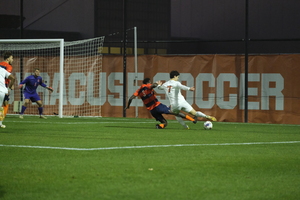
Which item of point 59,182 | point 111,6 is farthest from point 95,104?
point 59,182

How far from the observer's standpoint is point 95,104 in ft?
78.8


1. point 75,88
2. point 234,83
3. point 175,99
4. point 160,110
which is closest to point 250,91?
point 234,83

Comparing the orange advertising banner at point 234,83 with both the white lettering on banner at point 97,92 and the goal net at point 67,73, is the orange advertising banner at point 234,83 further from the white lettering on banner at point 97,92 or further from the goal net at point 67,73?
the goal net at point 67,73

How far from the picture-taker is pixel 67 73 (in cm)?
2473

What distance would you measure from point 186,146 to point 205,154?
1.35 m

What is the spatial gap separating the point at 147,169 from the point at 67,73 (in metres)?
18.0

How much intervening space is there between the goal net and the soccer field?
12.6 m

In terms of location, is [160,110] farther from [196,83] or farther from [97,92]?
[97,92]

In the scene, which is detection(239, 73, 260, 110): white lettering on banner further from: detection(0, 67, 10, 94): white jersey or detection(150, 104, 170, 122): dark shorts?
detection(0, 67, 10, 94): white jersey

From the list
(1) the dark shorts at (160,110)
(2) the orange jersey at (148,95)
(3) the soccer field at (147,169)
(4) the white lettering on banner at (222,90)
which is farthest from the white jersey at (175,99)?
(4) the white lettering on banner at (222,90)

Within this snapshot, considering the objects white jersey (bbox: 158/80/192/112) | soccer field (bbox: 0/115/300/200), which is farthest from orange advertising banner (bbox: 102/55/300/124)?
soccer field (bbox: 0/115/300/200)

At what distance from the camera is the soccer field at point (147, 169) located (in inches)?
224

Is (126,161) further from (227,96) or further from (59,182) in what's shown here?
(227,96)

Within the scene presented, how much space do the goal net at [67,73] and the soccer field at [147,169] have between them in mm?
12577
